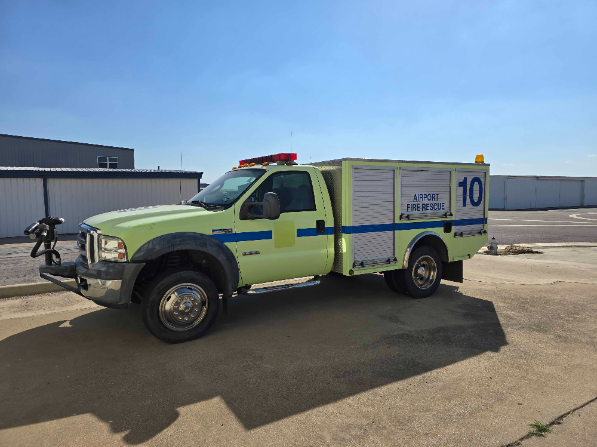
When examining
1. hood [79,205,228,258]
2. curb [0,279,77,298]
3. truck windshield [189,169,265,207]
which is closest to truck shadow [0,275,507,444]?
hood [79,205,228,258]

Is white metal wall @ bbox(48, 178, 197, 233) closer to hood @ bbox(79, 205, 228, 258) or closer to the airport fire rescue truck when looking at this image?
the airport fire rescue truck

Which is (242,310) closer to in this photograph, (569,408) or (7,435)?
(7,435)

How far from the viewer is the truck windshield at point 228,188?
18.2 feet

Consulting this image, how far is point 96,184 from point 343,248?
15.0 m

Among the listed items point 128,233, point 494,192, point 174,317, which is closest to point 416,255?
point 174,317

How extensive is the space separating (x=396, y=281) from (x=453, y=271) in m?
1.26

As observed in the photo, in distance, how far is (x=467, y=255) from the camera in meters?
7.51

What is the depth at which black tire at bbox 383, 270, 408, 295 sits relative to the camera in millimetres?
6957

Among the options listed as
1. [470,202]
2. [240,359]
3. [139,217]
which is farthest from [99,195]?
[240,359]

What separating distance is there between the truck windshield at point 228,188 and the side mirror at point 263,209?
0.22 m

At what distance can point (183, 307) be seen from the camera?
4.92m

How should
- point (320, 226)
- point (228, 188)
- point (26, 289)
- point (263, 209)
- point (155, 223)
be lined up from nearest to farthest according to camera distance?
point (155, 223), point (263, 209), point (228, 188), point (320, 226), point (26, 289)

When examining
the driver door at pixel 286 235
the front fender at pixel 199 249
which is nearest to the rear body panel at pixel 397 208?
the driver door at pixel 286 235

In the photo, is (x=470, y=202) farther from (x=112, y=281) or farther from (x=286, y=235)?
(x=112, y=281)
